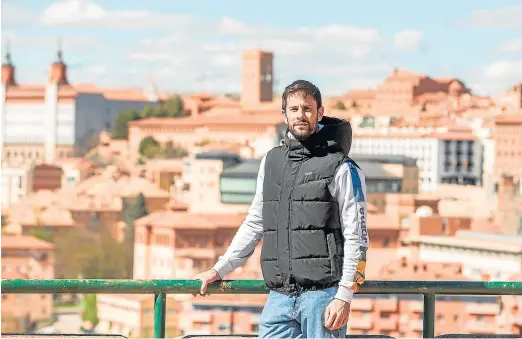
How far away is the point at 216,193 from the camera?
4047 cm

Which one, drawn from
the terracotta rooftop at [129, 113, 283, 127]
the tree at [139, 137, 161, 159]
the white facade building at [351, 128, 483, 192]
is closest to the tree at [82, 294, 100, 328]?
the white facade building at [351, 128, 483, 192]

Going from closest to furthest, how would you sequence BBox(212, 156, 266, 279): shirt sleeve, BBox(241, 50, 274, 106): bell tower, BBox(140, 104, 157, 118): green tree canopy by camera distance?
BBox(212, 156, 266, 279): shirt sleeve, BBox(140, 104, 157, 118): green tree canopy, BBox(241, 50, 274, 106): bell tower

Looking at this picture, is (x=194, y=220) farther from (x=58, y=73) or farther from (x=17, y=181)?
(x=58, y=73)

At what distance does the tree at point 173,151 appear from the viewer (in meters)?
58.6

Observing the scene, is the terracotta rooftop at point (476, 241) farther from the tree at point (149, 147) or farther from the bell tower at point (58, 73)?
the bell tower at point (58, 73)

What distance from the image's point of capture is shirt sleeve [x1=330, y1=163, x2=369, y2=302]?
229 centimetres

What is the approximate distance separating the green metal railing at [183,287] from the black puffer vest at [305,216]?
0.47 feet

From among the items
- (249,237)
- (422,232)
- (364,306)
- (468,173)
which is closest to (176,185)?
(468,173)

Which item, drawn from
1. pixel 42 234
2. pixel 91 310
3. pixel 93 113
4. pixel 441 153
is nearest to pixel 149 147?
pixel 93 113

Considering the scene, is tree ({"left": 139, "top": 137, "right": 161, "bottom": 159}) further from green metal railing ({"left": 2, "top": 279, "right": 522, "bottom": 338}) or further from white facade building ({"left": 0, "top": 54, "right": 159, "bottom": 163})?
green metal railing ({"left": 2, "top": 279, "right": 522, "bottom": 338})

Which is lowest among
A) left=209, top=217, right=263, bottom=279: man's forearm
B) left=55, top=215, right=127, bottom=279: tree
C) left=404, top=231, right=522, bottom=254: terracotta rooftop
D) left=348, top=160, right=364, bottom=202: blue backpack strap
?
left=55, top=215, right=127, bottom=279: tree

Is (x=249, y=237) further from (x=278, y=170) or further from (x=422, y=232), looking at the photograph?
(x=422, y=232)

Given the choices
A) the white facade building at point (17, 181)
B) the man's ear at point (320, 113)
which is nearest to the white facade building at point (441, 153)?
the white facade building at point (17, 181)

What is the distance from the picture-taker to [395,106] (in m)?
63.0
